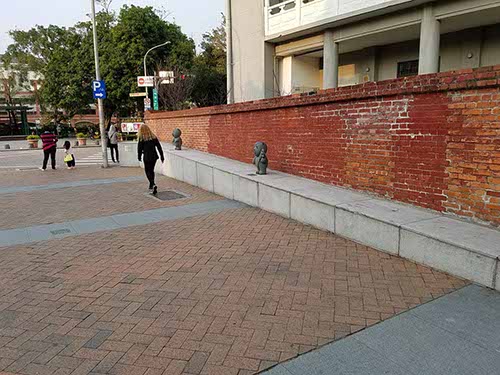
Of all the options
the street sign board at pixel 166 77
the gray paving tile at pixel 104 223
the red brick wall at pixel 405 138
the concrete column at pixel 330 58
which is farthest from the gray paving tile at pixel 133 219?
the street sign board at pixel 166 77

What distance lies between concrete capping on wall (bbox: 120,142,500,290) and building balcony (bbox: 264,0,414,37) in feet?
26.6

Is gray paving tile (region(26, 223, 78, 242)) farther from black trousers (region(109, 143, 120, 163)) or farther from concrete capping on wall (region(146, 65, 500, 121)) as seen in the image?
black trousers (region(109, 143, 120, 163))

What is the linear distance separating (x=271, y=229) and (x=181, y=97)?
56.7 ft

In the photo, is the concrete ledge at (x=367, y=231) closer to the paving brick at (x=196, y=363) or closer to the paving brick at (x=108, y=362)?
the paving brick at (x=196, y=363)

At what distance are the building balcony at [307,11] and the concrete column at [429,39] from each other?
746 millimetres

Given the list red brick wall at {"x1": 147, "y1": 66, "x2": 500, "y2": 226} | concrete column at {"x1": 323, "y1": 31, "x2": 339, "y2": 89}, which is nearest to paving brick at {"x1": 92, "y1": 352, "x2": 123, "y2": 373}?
red brick wall at {"x1": 147, "y1": 66, "x2": 500, "y2": 226}

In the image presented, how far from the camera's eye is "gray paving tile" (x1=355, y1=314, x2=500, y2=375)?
2568 mm

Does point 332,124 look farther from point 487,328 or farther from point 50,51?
point 50,51

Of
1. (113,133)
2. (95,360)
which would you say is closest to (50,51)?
(113,133)

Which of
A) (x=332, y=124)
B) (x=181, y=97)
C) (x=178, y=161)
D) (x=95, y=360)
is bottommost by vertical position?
(x=95, y=360)

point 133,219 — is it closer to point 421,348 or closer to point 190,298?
point 190,298

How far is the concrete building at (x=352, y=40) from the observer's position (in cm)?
1176

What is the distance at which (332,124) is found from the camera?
677cm

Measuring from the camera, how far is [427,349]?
2777 millimetres
